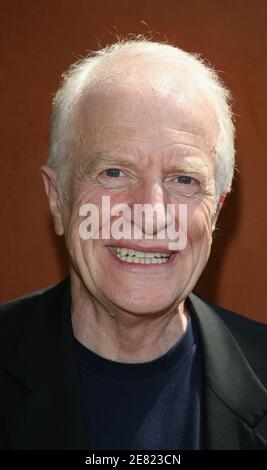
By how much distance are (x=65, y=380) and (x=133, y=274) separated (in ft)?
0.91

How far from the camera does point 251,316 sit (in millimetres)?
2162

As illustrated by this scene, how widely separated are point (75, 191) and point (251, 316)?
0.86 meters

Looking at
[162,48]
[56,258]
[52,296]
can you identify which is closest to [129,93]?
[162,48]

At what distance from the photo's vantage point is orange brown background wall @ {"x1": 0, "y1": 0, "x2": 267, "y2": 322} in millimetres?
2041

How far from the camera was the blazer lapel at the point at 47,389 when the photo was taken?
1457mm

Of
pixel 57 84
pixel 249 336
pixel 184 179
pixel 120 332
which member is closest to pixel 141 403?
pixel 120 332

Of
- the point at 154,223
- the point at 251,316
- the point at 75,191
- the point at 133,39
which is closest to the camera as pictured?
the point at 154,223

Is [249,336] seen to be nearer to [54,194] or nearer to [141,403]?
[141,403]

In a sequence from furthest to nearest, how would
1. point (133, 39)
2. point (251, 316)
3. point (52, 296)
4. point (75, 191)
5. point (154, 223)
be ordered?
point (251, 316) → point (133, 39) → point (52, 296) → point (75, 191) → point (154, 223)

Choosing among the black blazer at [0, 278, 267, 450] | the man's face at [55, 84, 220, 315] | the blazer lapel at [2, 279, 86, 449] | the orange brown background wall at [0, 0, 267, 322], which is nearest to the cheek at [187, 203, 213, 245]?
the man's face at [55, 84, 220, 315]

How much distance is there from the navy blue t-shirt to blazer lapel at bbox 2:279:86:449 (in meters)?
0.05

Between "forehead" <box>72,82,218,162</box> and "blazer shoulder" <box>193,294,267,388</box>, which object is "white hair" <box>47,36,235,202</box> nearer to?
"forehead" <box>72,82,218,162</box>

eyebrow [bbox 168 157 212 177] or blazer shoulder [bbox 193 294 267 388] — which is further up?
eyebrow [bbox 168 157 212 177]
